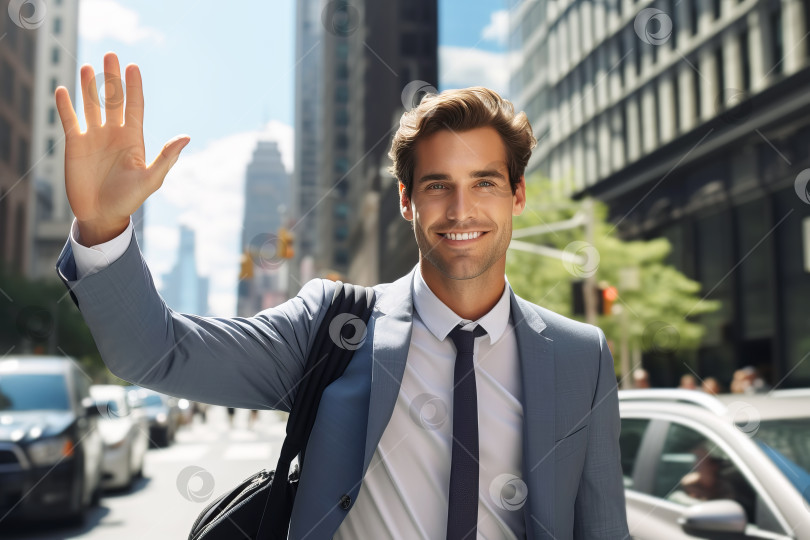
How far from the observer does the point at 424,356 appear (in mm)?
2355

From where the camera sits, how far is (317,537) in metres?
2.04

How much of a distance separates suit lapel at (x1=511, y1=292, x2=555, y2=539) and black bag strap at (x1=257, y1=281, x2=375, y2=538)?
448 mm

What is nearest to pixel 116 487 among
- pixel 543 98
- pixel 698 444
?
pixel 698 444

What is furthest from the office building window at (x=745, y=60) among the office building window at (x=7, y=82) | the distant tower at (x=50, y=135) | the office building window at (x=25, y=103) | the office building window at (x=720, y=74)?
the distant tower at (x=50, y=135)

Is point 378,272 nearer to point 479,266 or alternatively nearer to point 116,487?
point 116,487

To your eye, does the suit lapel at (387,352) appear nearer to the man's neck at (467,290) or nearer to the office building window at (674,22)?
the man's neck at (467,290)

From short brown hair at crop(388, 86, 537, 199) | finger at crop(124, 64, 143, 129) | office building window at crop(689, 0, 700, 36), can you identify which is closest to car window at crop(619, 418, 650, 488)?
short brown hair at crop(388, 86, 537, 199)

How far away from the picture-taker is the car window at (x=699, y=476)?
11.5 ft

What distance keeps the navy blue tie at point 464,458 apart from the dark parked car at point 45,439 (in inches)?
282

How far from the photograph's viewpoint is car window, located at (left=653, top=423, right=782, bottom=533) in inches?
138

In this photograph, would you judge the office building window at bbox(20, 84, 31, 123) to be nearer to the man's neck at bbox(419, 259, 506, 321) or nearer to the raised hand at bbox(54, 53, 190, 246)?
the man's neck at bbox(419, 259, 506, 321)

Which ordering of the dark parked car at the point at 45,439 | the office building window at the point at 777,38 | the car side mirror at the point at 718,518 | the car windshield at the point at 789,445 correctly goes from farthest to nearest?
the office building window at the point at 777,38 → the dark parked car at the point at 45,439 → the car windshield at the point at 789,445 → the car side mirror at the point at 718,518

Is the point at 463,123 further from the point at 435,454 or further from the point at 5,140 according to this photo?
the point at 5,140

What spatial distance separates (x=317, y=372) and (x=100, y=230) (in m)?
0.66
